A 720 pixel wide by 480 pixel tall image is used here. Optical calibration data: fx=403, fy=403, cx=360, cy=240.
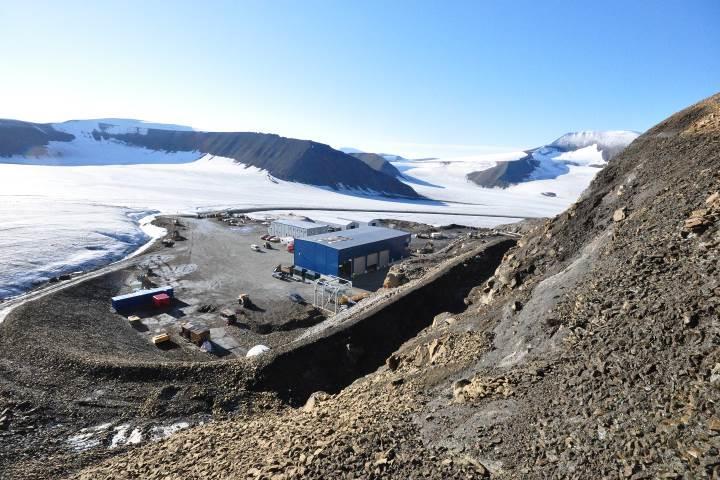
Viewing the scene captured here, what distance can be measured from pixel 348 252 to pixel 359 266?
244 centimetres

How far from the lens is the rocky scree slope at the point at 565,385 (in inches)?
258

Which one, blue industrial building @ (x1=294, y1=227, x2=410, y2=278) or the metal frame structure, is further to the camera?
blue industrial building @ (x1=294, y1=227, x2=410, y2=278)

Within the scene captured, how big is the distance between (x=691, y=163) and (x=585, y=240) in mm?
3838

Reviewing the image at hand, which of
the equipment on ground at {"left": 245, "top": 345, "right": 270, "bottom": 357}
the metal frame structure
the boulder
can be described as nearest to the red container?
the equipment on ground at {"left": 245, "top": 345, "right": 270, "bottom": 357}

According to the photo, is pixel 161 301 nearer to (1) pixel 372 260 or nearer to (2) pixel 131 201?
(1) pixel 372 260

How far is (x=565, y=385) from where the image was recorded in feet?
26.5

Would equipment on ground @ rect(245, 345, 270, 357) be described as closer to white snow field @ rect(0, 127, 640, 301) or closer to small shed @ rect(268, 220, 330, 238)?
white snow field @ rect(0, 127, 640, 301)

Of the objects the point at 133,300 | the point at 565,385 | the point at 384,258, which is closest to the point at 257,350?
the point at 133,300

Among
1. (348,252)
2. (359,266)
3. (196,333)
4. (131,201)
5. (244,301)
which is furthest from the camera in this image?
(131,201)

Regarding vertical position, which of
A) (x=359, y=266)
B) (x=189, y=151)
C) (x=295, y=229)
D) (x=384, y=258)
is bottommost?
(x=359, y=266)

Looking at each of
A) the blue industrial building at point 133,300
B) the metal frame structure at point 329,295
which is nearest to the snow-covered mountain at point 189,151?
the metal frame structure at point 329,295

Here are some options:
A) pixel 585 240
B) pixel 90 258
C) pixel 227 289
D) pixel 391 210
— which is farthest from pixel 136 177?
pixel 585 240

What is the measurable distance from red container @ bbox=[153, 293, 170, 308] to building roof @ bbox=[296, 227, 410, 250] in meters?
13.3

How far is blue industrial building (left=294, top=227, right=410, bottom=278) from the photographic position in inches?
1451
